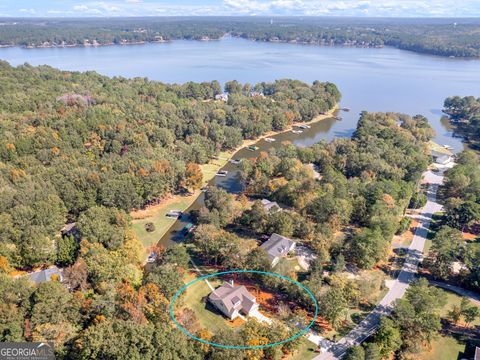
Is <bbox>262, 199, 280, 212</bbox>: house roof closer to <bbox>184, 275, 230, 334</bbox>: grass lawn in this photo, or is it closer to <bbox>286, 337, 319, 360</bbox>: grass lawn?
<bbox>184, 275, 230, 334</bbox>: grass lawn

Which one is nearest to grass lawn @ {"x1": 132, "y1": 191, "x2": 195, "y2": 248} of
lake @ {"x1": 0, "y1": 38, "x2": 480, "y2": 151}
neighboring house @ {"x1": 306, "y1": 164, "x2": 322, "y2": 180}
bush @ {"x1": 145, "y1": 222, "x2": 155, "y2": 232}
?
bush @ {"x1": 145, "y1": 222, "x2": 155, "y2": 232}

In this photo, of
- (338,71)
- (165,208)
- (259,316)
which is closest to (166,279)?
(259,316)

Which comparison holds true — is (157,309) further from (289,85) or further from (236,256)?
(289,85)

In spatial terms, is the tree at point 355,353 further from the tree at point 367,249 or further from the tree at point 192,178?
the tree at point 192,178

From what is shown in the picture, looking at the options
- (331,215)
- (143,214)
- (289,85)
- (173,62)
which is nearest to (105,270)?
(143,214)

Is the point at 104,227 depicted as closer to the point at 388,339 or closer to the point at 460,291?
the point at 388,339

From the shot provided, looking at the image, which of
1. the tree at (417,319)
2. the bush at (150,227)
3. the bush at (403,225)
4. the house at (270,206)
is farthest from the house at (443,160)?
the bush at (150,227)
